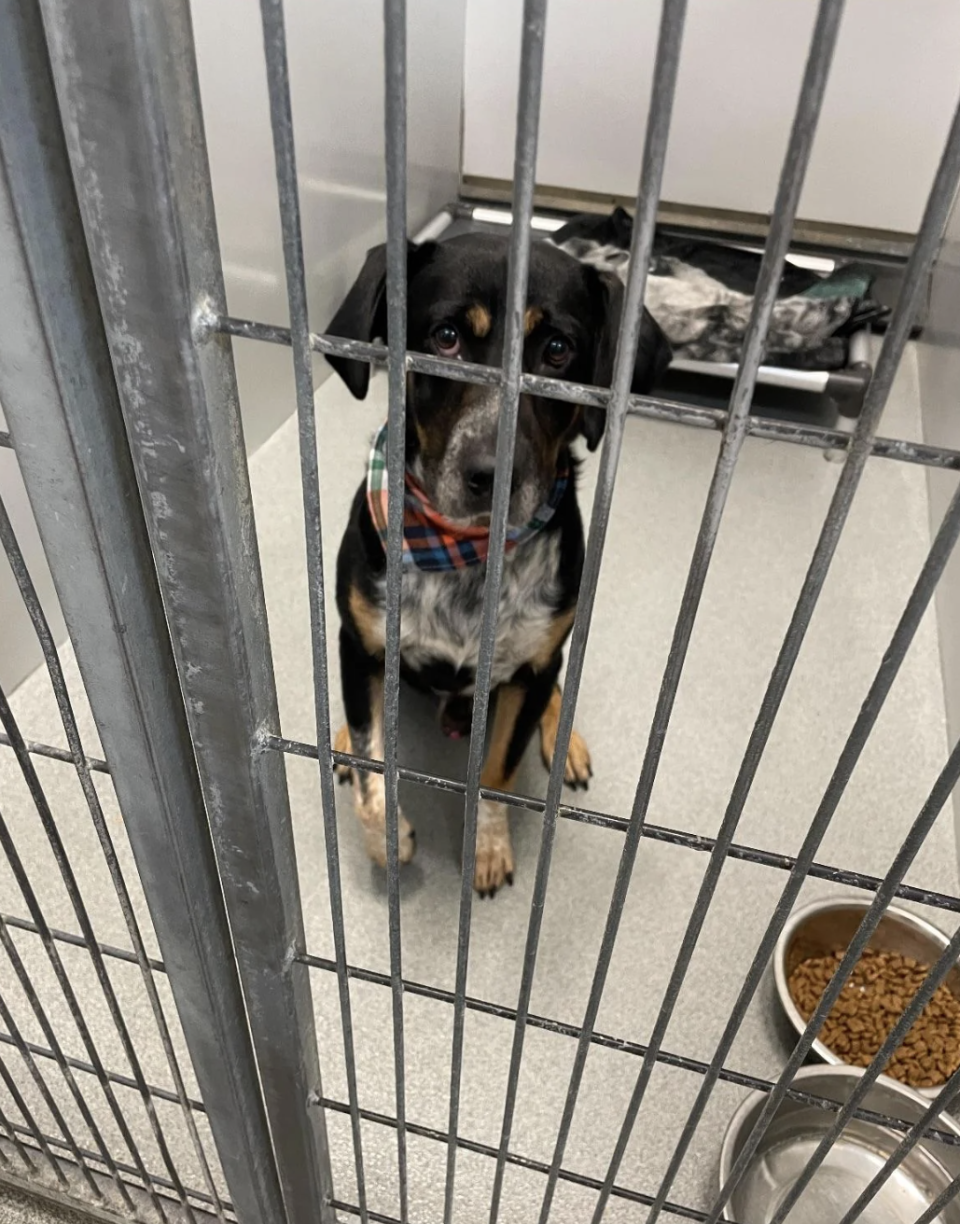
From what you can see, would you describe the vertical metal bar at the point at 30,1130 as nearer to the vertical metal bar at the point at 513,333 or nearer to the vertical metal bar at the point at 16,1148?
the vertical metal bar at the point at 16,1148

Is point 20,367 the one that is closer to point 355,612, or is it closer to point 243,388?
point 355,612

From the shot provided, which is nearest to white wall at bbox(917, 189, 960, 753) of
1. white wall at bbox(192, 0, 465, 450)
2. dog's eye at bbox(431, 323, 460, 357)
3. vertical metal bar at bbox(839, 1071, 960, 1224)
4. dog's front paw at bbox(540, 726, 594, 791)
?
dog's front paw at bbox(540, 726, 594, 791)

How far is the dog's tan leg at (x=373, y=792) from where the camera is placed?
137cm

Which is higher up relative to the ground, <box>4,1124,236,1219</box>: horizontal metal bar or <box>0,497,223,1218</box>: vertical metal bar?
<box>0,497,223,1218</box>: vertical metal bar

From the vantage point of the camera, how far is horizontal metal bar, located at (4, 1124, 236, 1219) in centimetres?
99

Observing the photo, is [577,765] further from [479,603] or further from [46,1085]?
[46,1085]

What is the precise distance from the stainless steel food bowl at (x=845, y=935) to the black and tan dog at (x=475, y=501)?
1.28 feet

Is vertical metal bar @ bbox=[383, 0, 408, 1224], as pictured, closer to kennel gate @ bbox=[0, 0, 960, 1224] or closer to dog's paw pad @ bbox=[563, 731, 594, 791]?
kennel gate @ bbox=[0, 0, 960, 1224]

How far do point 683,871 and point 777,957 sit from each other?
0.23 m

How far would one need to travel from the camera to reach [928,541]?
2.05 metres

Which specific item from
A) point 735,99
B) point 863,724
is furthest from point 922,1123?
point 735,99

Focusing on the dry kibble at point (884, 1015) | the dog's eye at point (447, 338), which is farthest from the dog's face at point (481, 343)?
the dry kibble at point (884, 1015)

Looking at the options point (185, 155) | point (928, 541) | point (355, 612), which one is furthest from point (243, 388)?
point (185, 155)

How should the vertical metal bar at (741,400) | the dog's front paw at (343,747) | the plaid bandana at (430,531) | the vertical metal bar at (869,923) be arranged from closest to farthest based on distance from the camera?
the vertical metal bar at (741,400) → the vertical metal bar at (869,923) → the plaid bandana at (430,531) → the dog's front paw at (343,747)
